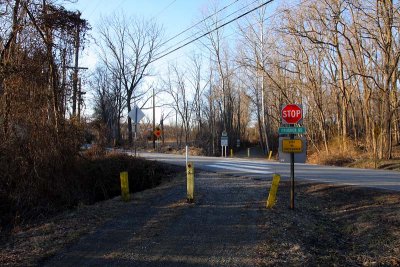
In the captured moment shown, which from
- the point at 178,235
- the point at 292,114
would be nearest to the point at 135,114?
the point at 292,114

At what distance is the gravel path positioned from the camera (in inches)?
257

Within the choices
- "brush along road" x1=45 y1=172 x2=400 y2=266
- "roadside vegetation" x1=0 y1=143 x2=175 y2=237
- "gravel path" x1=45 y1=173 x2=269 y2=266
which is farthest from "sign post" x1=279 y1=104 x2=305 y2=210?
"roadside vegetation" x1=0 y1=143 x2=175 y2=237

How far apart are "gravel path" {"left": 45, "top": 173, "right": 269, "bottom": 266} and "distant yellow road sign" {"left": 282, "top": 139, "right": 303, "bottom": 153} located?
1.54 metres

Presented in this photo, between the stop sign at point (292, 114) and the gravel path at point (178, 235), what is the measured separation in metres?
2.18

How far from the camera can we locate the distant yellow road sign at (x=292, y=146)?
998 centimetres

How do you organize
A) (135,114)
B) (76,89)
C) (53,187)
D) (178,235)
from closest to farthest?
(178,235)
(53,187)
(76,89)
(135,114)

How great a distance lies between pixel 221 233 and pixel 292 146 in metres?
3.16

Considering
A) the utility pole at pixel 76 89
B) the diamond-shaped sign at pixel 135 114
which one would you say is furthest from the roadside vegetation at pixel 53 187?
the diamond-shaped sign at pixel 135 114

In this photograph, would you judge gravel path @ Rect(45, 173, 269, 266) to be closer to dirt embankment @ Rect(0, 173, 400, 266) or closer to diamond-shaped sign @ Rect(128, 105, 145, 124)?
dirt embankment @ Rect(0, 173, 400, 266)

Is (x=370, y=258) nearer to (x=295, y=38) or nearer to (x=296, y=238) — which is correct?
(x=296, y=238)

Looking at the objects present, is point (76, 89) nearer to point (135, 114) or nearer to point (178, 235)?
point (135, 114)

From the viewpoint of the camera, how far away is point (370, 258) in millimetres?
6879

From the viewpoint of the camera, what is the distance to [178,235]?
776 centimetres

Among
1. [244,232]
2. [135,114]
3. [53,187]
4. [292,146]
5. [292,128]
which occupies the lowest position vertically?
[244,232]
